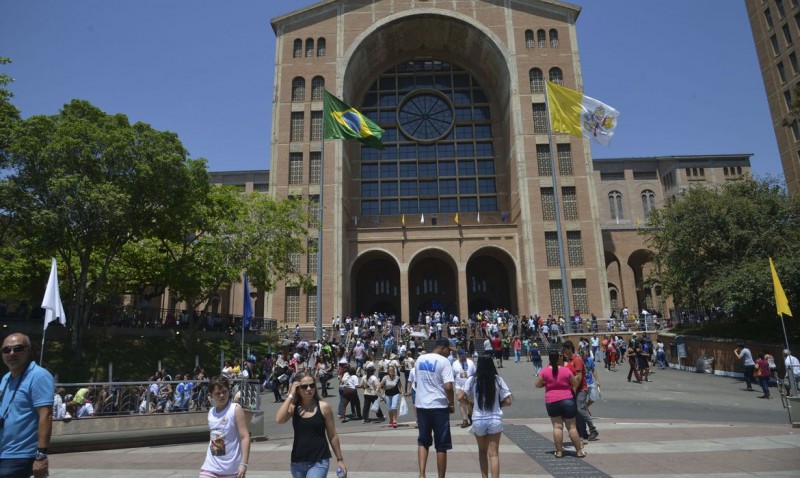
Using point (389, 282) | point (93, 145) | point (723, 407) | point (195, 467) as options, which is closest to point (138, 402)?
point (195, 467)

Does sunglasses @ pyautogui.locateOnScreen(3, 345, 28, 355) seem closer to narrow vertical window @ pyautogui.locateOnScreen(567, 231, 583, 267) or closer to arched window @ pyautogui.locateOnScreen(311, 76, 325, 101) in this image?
narrow vertical window @ pyautogui.locateOnScreen(567, 231, 583, 267)

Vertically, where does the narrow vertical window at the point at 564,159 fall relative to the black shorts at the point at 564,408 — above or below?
above

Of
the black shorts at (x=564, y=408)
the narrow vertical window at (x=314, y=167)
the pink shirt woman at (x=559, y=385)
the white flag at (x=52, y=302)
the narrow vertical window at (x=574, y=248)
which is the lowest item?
the black shorts at (x=564, y=408)

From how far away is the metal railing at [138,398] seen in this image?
11008 millimetres

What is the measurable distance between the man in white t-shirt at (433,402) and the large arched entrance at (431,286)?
40.2 m

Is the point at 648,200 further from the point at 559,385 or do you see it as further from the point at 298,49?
the point at 559,385

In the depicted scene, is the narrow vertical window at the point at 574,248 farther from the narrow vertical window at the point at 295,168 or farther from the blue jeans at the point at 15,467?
the blue jeans at the point at 15,467

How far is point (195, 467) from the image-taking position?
26.0 ft

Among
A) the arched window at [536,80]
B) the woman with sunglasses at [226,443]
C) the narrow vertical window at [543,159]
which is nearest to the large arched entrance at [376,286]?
the narrow vertical window at [543,159]

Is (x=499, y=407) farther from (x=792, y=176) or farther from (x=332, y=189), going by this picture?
(x=792, y=176)

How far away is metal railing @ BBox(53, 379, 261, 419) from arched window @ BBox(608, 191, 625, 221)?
56.6 meters

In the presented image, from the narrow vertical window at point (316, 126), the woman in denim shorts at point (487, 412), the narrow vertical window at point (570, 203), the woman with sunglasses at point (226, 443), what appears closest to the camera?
the woman with sunglasses at point (226, 443)

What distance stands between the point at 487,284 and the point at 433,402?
4149 cm

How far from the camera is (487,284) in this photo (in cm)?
4684
